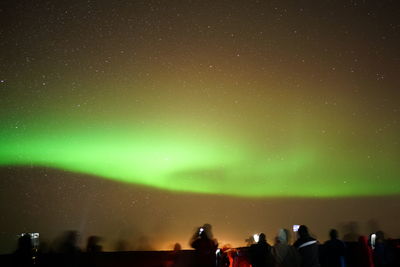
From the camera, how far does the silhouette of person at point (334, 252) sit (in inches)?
357

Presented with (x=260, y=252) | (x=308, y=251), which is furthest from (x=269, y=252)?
(x=260, y=252)

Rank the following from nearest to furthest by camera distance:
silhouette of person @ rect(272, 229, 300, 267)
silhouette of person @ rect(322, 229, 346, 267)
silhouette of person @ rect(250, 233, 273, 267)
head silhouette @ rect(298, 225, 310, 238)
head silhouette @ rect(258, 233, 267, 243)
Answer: silhouette of person @ rect(272, 229, 300, 267)
head silhouette @ rect(298, 225, 310, 238)
silhouette of person @ rect(322, 229, 346, 267)
silhouette of person @ rect(250, 233, 273, 267)
head silhouette @ rect(258, 233, 267, 243)

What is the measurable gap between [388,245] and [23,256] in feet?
30.7

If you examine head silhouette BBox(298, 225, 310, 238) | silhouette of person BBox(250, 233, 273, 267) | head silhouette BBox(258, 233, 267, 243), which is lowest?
silhouette of person BBox(250, 233, 273, 267)

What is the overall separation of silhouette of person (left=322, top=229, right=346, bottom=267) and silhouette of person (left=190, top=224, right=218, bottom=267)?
9.05ft

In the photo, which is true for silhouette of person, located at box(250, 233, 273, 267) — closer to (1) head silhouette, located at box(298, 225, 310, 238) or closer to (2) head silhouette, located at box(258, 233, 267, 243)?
(2) head silhouette, located at box(258, 233, 267, 243)

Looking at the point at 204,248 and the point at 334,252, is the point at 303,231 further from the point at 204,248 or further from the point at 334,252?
the point at 204,248

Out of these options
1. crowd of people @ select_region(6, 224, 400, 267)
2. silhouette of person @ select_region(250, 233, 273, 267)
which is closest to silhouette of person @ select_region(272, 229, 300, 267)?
crowd of people @ select_region(6, 224, 400, 267)

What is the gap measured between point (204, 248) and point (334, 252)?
3.16 meters

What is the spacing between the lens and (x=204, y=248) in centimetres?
1001

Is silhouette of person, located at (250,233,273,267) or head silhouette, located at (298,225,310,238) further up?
head silhouette, located at (298,225,310,238)

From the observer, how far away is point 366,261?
10203mm

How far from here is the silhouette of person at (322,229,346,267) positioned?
9062mm

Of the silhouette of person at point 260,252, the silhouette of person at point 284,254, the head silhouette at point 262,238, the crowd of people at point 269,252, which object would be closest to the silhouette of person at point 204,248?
the crowd of people at point 269,252
